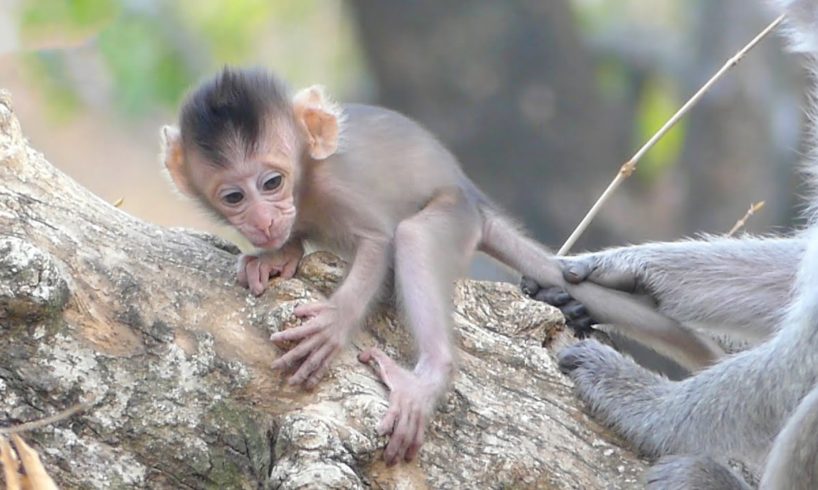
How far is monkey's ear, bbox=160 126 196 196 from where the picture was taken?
17.9 ft

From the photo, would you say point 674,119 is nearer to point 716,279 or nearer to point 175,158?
point 716,279

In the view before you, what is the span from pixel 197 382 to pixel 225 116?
1162 millimetres

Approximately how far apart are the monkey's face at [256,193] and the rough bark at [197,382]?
0.15 m


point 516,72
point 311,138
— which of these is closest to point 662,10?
point 516,72

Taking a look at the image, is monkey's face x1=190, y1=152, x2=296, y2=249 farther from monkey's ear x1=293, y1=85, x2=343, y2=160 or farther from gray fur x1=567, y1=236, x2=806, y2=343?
gray fur x1=567, y1=236, x2=806, y2=343

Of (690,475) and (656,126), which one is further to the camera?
(656,126)

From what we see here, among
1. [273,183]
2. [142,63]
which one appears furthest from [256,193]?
[142,63]

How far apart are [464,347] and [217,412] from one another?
43.2 inches

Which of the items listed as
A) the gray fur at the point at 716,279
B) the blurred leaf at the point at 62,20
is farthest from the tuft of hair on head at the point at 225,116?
the blurred leaf at the point at 62,20

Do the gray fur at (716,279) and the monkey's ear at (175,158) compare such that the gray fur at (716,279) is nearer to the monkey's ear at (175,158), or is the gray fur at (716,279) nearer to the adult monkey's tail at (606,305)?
the adult monkey's tail at (606,305)

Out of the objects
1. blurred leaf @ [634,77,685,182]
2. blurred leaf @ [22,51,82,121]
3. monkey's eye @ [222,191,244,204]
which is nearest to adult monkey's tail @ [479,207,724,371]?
monkey's eye @ [222,191,244,204]

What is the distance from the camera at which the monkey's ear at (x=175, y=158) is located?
5458 millimetres

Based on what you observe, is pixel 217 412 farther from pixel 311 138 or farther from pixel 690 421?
pixel 690 421

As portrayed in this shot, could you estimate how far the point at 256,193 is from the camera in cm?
530
